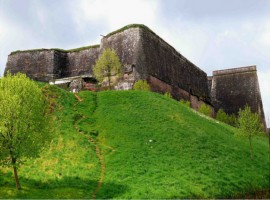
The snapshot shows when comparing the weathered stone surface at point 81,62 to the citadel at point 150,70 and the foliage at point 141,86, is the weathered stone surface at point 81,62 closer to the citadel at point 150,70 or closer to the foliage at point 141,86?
the citadel at point 150,70

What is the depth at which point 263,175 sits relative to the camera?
33.4 m

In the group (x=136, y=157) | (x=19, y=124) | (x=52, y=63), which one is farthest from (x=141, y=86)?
(x=19, y=124)

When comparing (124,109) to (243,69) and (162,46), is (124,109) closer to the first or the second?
(162,46)

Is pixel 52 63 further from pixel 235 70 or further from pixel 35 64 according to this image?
pixel 235 70

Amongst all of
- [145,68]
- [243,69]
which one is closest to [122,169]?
[145,68]

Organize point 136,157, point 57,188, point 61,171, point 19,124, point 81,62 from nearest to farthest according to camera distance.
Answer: point 19,124, point 57,188, point 61,171, point 136,157, point 81,62

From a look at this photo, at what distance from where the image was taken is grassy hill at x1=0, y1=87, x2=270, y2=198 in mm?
28172

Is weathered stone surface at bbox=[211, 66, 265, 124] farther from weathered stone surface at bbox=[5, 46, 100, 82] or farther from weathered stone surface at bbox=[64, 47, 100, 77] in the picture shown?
weathered stone surface at bbox=[5, 46, 100, 82]

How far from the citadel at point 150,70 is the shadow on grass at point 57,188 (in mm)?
28752

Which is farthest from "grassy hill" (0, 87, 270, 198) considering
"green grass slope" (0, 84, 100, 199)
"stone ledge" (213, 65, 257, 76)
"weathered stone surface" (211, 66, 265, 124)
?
"stone ledge" (213, 65, 257, 76)

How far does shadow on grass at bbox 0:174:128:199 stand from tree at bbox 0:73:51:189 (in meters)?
1.14

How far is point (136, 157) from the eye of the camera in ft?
112

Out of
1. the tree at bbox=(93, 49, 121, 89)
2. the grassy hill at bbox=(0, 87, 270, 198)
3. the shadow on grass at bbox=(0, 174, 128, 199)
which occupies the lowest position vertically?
the shadow on grass at bbox=(0, 174, 128, 199)

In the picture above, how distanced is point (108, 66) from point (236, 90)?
38.8 metres
